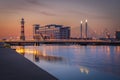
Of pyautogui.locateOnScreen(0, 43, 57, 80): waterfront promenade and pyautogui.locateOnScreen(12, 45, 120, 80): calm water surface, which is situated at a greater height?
pyautogui.locateOnScreen(0, 43, 57, 80): waterfront promenade

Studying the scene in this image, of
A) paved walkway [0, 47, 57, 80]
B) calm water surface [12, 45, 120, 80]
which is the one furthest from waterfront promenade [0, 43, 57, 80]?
calm water surface [12, 45, 120, 80]

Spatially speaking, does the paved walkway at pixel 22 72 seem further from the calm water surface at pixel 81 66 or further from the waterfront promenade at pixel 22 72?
the calm water surface at pixel 81 66

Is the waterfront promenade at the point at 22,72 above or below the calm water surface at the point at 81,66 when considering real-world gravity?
above

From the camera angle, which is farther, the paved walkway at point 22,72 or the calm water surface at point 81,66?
the calm water surface at point 81,66

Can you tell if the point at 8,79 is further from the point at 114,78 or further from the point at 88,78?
the point at 114,78

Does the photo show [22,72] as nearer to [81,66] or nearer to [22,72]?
[22,72]

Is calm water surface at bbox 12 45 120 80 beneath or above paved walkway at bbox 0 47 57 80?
beneath

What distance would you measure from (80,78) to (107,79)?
95.6 inches

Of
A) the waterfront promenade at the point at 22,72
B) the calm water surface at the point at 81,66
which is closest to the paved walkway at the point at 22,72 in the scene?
the waterfront promenade at the point at 22,72

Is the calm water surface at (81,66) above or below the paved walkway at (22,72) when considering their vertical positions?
below

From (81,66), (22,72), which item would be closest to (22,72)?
(22,72)

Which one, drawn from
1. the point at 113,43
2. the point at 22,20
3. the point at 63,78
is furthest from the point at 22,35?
the point at 63,78

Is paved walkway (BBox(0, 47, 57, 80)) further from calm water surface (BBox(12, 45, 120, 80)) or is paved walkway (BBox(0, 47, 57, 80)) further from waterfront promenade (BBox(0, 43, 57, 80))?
calm water surface (BBox(12, 45, 120, 80))

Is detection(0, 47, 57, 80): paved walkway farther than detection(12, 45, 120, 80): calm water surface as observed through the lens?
No
